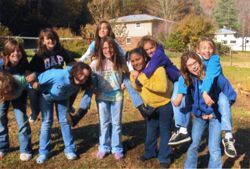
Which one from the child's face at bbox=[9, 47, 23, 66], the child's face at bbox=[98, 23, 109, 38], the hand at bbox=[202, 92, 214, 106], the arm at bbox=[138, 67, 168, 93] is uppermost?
the child's face at bbox=[98, 23, 109, 38]

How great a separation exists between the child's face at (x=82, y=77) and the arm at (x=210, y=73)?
1381 millimetres

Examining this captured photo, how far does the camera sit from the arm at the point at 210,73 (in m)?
3.97

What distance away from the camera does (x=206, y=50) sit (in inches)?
174

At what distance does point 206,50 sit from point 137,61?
83cm

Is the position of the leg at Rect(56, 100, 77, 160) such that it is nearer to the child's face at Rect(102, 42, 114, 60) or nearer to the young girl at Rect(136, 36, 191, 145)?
the child's face at Rect(102, 42, 114, 60)

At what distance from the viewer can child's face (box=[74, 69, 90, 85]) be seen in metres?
4.44

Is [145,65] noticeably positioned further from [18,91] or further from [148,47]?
[18,91]

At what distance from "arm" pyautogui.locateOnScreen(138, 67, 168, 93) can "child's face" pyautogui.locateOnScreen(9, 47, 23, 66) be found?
63.2 inches

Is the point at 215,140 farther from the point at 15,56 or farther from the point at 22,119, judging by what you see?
the point at 15,56

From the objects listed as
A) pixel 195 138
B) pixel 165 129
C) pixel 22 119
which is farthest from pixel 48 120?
pixel 195 138

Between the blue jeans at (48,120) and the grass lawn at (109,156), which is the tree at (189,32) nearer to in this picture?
the grass lawn at (109,156)

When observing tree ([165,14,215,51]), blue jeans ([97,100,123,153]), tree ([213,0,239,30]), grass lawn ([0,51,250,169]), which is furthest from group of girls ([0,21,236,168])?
tree ([213,0,239,30])

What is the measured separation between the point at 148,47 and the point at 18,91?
5.62 ft

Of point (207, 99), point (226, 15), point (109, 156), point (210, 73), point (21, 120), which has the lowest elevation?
point (109, 156)
